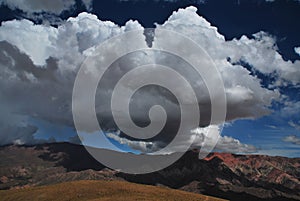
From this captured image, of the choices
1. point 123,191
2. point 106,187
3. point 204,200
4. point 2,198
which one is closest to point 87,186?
point 106,187

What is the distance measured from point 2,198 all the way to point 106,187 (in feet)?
169

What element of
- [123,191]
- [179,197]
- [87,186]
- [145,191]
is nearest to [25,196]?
[87,186]

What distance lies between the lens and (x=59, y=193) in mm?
151750

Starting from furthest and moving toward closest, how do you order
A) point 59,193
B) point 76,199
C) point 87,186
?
1. point 87,186
2. point 59,193
3. point 76,199

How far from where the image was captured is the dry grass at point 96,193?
469 feet

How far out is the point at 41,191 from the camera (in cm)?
15812

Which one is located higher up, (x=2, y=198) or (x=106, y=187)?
(x=106, y=187)

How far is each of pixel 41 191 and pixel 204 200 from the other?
7811cm

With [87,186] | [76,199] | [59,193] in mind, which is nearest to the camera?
[76,199]

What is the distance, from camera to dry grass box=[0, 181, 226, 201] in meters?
143

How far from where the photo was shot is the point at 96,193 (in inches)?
5827

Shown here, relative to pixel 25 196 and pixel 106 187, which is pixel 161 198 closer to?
pixel 106 187

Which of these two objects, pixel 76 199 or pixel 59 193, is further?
pixel 59 193

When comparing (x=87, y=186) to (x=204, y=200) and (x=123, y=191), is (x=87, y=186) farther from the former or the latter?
(x=204, y=200)
